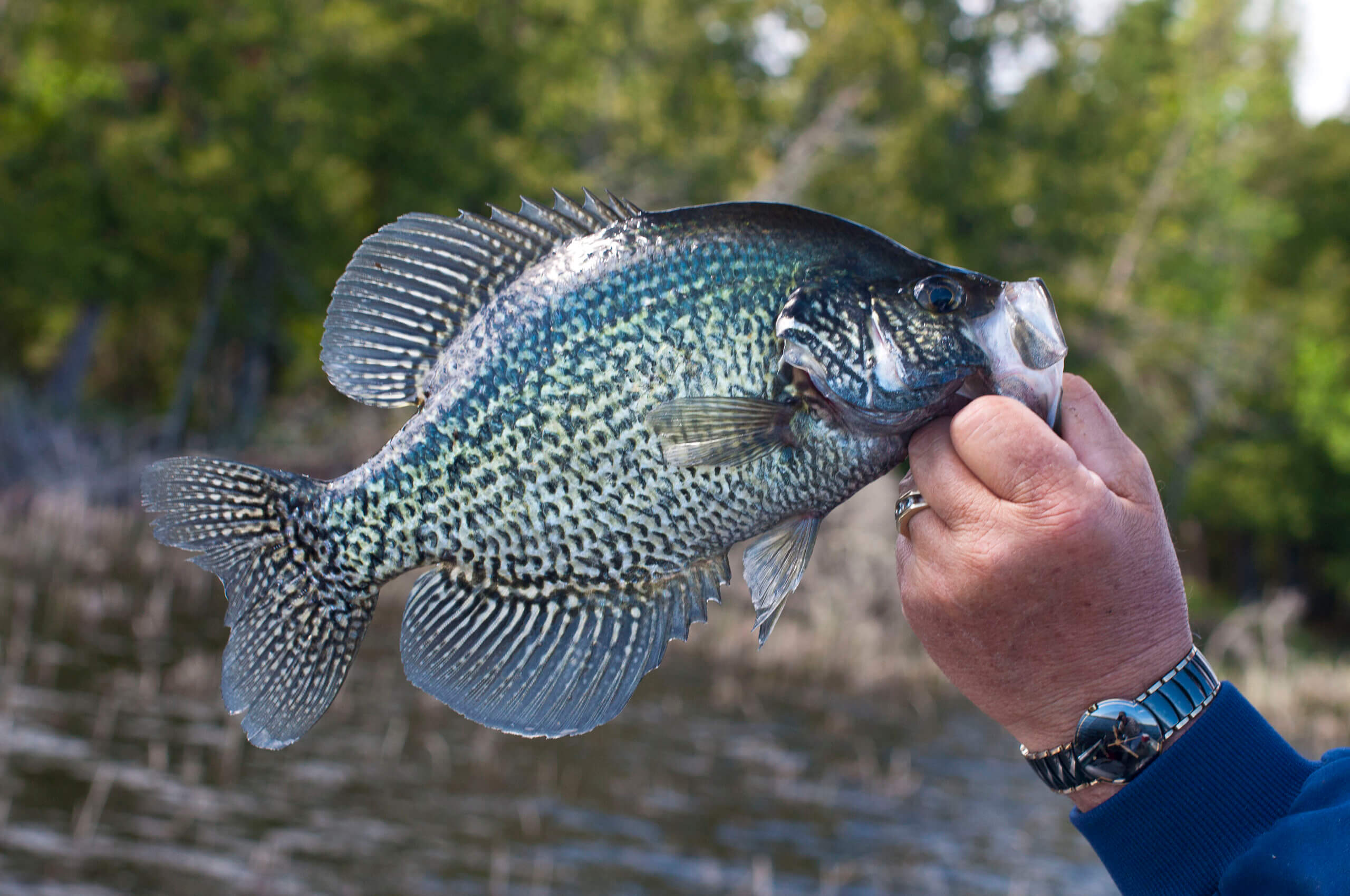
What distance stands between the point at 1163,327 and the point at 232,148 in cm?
2816

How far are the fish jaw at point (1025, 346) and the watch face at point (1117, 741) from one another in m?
0.49

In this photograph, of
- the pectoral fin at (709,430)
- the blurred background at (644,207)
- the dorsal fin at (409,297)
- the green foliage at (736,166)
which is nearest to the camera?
the pectoral fin at (709,430)

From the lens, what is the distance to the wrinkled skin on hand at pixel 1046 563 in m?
1.81

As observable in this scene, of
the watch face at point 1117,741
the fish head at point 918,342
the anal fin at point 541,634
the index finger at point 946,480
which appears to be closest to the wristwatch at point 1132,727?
the watch face at point 1117,741

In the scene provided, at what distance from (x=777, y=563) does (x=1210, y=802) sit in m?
0.78

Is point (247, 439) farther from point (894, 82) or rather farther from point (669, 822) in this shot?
point (894, 82)

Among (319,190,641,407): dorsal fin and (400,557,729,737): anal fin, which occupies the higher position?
(319,190,641,407): dorsal fin

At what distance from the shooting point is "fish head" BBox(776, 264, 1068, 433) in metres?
1.88

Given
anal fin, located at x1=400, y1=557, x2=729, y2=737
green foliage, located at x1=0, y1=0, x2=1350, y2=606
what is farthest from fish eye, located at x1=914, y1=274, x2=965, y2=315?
green foliage, located at x1=0, y1=0, x2=1350, y2=606

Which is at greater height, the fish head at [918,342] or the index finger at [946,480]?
the fish head at [918,342]

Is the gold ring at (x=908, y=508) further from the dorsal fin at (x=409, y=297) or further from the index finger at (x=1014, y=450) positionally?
the dorsal fin at (x=409, y=297)

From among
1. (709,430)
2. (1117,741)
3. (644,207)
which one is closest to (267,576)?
(709,430)

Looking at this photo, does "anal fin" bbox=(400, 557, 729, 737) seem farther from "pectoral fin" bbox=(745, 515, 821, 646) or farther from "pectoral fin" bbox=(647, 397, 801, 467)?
"pectoral fin" bbox=(647, 397, 801, 467)

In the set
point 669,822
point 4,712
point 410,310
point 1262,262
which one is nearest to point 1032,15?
point 1262,262
